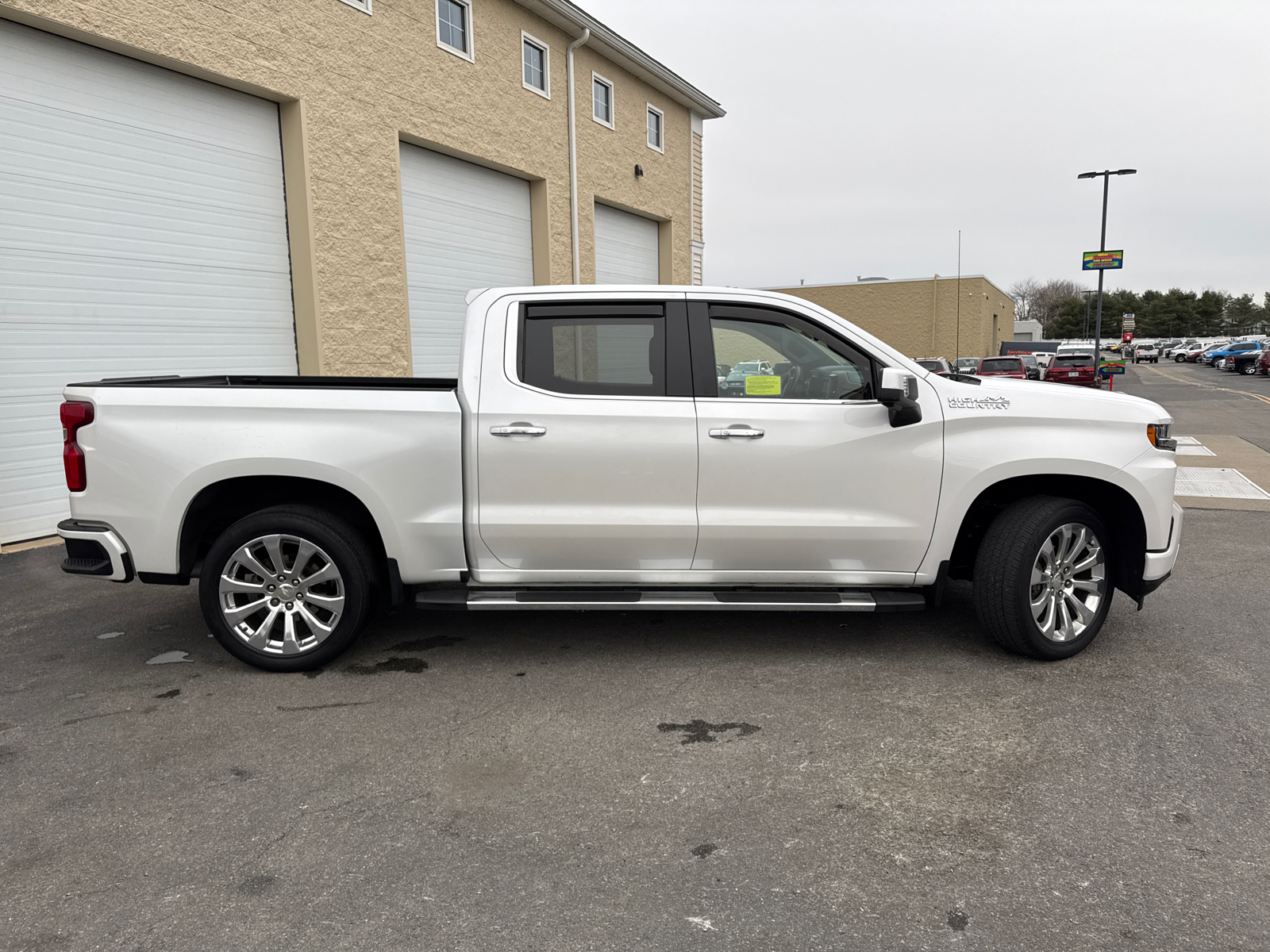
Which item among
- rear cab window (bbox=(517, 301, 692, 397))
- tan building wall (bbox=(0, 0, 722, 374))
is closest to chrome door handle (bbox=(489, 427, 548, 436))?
rear cab window (bbox=(517, 301, 692, 397))

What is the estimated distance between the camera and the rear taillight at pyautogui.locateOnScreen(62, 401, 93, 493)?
171 inches

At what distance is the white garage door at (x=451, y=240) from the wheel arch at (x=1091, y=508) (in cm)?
923

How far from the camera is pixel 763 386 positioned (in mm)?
4512

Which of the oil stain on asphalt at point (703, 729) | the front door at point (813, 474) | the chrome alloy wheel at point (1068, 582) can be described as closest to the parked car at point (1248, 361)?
the chrome alloy wheel at point (1068, 582)

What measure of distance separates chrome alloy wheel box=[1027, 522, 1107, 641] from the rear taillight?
485 centimetres

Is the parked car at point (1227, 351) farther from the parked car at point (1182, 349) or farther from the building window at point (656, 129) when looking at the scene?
the building window at point (656, 129)

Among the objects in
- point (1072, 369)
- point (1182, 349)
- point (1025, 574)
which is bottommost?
point (1025, 574)

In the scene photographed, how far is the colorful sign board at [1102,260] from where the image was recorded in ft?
71.0

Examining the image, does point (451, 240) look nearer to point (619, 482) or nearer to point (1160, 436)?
point (619, 482)

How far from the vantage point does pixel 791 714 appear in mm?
3971

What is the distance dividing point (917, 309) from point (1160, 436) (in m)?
49.5

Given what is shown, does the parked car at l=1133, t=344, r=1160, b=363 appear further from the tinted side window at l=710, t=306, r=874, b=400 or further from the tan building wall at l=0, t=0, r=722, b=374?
the tinted side window at l=710, t=306, r=874, b=400

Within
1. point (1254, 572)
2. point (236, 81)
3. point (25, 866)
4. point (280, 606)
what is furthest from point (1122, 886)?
point (236, 81)

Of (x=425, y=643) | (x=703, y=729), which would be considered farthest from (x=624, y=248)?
(x=703, y=729)
